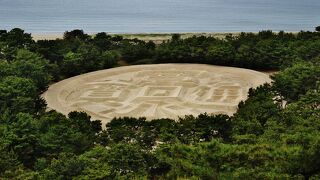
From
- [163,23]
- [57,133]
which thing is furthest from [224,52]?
[163,23]

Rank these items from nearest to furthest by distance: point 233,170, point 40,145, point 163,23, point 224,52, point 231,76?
point 233,170
point 40,145
point 231,76
point 224,52
point 163,23

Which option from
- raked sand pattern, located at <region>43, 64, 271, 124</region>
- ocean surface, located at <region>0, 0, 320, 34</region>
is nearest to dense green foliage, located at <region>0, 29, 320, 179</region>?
raked sand pattern, located at <region>43, 64, 271, 124</region>

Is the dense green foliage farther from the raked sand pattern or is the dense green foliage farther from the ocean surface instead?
the ocean surface

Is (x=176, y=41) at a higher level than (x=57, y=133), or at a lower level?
higher

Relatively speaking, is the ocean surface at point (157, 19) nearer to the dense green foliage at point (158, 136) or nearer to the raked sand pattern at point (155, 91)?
the raked sand pattern at point (155, 91)

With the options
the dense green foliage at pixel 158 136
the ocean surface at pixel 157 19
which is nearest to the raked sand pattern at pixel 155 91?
the dense green foliage at pixel 158 136

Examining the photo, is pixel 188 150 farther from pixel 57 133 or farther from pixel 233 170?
pixel 57 133

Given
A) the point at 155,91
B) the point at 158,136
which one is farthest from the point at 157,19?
the point at 158,136
